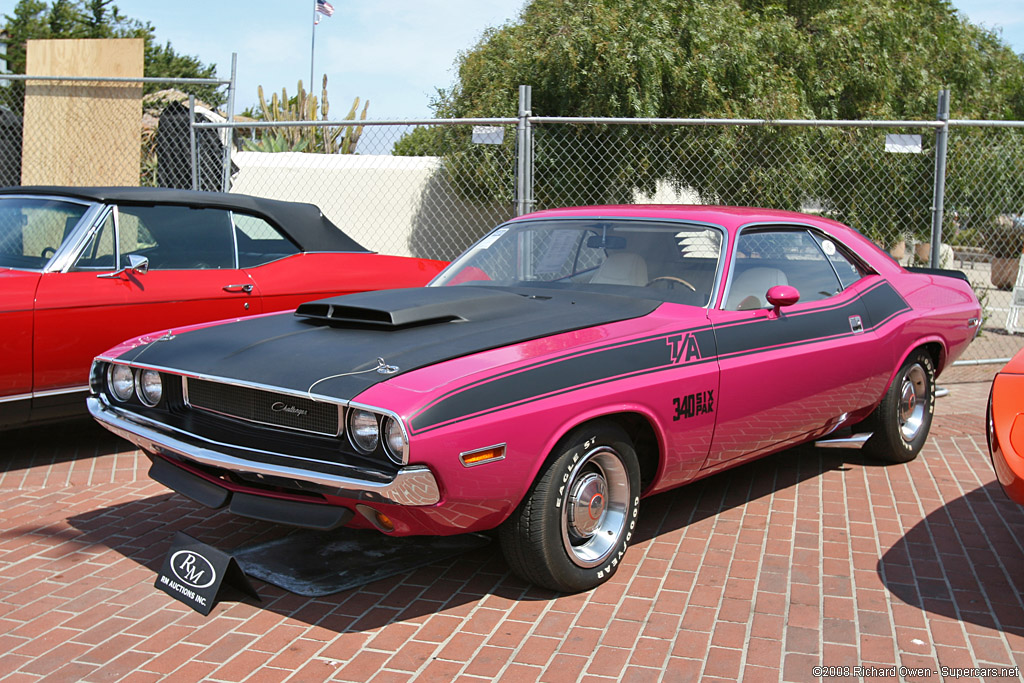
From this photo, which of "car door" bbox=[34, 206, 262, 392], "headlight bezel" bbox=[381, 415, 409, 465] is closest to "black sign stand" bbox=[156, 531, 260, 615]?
"headlight bezel" bbox=[381, 415, 409, 465]

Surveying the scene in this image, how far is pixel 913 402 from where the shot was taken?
561 cm

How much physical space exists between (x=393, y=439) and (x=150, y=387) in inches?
52.8

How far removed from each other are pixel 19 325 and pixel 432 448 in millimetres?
3050

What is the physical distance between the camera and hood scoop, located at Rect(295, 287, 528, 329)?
3.80 meters

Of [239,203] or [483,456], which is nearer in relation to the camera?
[483,456]

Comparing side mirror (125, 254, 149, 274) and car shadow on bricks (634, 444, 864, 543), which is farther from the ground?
side mirror (125, 254, 149, 274)

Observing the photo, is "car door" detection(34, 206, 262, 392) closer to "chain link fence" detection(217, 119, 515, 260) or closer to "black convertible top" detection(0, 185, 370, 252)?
"black convertible top" detection(0, 185, 370, 252)

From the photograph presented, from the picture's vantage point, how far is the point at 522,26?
1238 cm

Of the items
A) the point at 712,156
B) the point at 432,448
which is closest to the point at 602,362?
the point at 432,448

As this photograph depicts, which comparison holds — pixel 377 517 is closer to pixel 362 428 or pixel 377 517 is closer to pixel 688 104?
pixel 362 428

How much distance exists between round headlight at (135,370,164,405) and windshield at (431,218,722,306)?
154 centimetres

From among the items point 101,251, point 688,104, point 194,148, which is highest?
point 688,104

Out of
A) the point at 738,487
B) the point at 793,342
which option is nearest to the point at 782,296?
the point at 793,342

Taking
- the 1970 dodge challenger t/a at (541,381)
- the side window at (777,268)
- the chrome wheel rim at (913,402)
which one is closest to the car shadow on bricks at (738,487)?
Result: the chrome wheel rim at (913,402)
